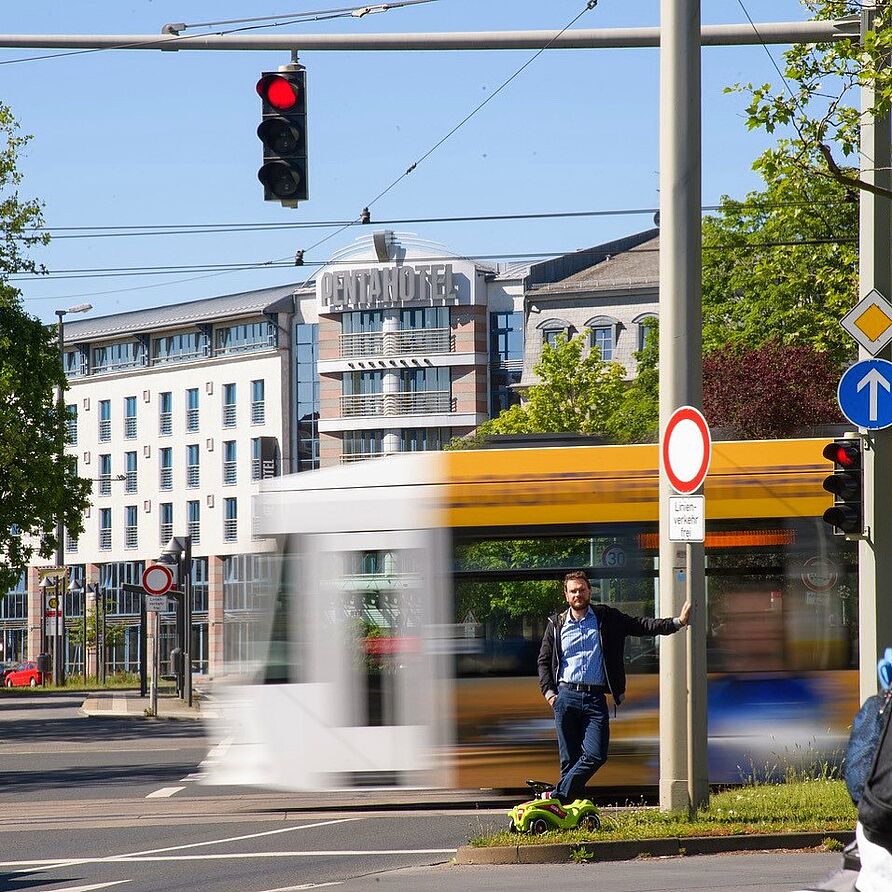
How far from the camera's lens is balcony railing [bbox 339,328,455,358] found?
273 ft

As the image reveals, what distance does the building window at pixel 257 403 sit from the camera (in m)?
88.7

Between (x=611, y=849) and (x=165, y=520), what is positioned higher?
(x=165, y=520)

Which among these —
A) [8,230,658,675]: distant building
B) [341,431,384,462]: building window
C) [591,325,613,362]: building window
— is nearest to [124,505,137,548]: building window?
[8,230,658,675]: distant building

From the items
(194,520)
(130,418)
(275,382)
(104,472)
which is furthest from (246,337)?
(104,472)

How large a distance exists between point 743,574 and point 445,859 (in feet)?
16.6

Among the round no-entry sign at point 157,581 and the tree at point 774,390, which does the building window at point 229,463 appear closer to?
the tree at point 774,390

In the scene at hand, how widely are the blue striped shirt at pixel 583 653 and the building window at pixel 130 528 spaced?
269ft

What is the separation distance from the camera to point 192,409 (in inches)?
3600

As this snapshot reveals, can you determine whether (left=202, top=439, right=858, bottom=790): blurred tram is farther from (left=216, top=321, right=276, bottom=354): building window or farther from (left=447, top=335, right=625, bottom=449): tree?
(left=216, top=321, right=276, bottom=354): building window

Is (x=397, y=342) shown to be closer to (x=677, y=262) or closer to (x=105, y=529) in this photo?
(x=105, y=529)

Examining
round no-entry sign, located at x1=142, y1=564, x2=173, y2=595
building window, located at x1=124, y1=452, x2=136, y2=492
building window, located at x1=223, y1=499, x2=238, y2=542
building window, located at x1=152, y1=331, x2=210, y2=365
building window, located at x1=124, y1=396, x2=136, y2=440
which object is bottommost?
round no-entry sign, located at x1=142, y1=564, x2=173, y2=595

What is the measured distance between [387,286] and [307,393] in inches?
307

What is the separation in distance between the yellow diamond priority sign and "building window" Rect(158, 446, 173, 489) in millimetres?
80036

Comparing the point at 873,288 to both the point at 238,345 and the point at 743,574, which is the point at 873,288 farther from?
the point at 238,345
